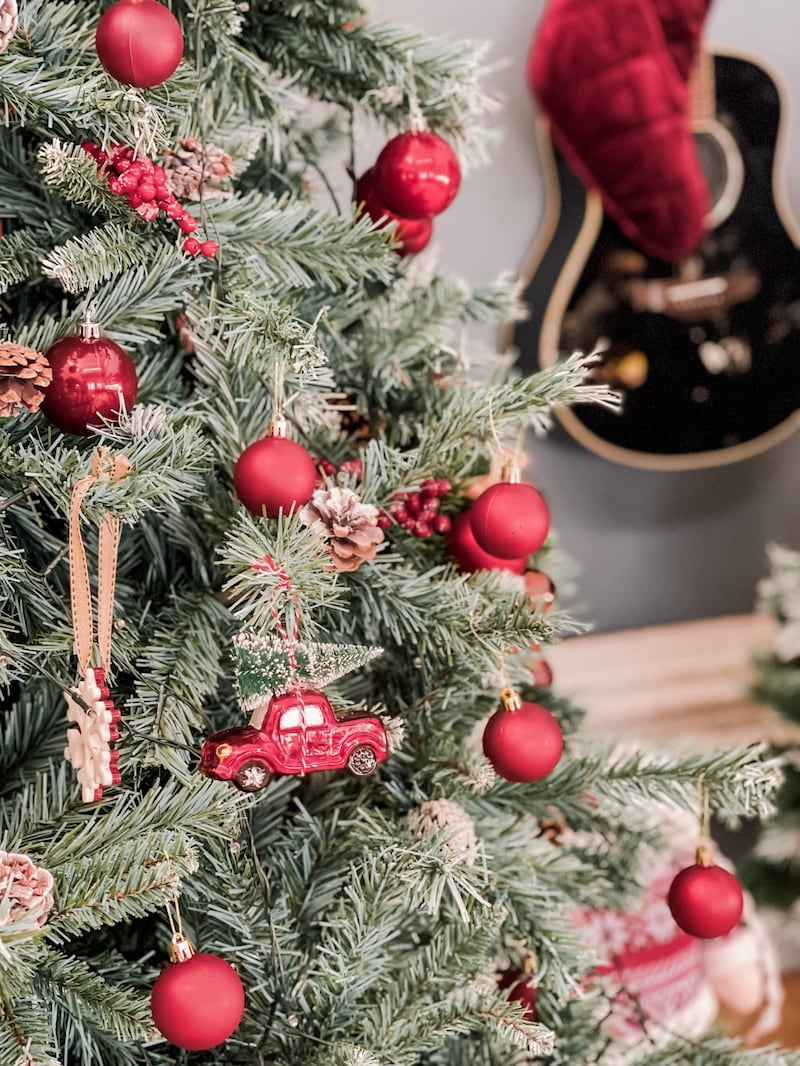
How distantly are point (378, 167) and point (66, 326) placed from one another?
21 centimetres

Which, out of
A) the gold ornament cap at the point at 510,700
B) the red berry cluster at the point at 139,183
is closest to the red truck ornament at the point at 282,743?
the gold ornament cap at the point at 510,700

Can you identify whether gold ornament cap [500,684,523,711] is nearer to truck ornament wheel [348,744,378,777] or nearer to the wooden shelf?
truck ornament wheel [348,744,378,777]

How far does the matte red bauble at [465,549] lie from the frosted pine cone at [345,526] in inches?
4.9

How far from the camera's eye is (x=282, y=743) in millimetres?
413

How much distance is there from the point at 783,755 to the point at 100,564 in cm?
115

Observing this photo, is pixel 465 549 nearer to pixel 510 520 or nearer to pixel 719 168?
pixel 510 520

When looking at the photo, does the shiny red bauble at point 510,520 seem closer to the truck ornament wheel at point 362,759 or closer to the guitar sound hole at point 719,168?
the truck ornament wheel at point 362,759

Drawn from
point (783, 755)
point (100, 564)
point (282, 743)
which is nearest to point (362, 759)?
point (282, 743)

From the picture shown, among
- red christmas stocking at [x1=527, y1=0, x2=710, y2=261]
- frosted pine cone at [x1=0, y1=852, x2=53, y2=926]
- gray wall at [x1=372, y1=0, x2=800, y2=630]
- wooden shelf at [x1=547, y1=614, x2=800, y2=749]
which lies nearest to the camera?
frosted pine cone at [x1=0, y1=852, x2=53, y2=926]

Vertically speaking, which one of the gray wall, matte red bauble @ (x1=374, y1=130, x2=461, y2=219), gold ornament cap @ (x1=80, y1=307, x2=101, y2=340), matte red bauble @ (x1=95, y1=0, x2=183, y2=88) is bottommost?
the gray wall

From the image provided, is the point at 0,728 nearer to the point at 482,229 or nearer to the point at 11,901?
the point at 11,901

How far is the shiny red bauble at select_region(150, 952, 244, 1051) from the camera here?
40 cm

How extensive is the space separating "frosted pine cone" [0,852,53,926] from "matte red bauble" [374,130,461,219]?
396mm

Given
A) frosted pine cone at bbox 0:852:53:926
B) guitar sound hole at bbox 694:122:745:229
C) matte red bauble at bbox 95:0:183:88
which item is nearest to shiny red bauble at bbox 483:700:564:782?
frosted pine cone at bbox 0:852:53:926
